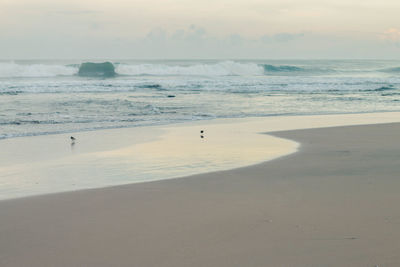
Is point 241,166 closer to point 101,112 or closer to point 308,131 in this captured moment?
point 308,131

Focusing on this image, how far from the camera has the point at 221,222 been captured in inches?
180

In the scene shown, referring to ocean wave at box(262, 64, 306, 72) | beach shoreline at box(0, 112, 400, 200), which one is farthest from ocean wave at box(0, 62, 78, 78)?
beach shoreline at box(0, 112, 400, 200)

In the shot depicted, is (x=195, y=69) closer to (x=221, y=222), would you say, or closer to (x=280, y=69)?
(x=280, y=69)

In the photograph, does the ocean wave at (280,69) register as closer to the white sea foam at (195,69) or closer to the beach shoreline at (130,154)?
the white sea foam at (195,69)

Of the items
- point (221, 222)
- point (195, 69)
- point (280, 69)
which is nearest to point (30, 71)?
point (195, 69)

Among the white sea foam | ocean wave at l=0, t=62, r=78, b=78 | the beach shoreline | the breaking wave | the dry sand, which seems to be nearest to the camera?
the dry sand

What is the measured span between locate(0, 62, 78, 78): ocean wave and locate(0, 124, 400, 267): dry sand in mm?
49606

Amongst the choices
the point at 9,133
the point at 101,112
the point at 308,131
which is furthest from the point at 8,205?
the point at 101,112

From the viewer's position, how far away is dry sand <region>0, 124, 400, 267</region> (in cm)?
374

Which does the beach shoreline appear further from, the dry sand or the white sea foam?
the white sea foam

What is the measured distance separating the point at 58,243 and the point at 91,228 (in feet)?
1.38

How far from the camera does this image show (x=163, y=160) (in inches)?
320

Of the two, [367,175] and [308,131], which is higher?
[308,131]

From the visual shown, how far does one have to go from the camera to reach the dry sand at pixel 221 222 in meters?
3.74
